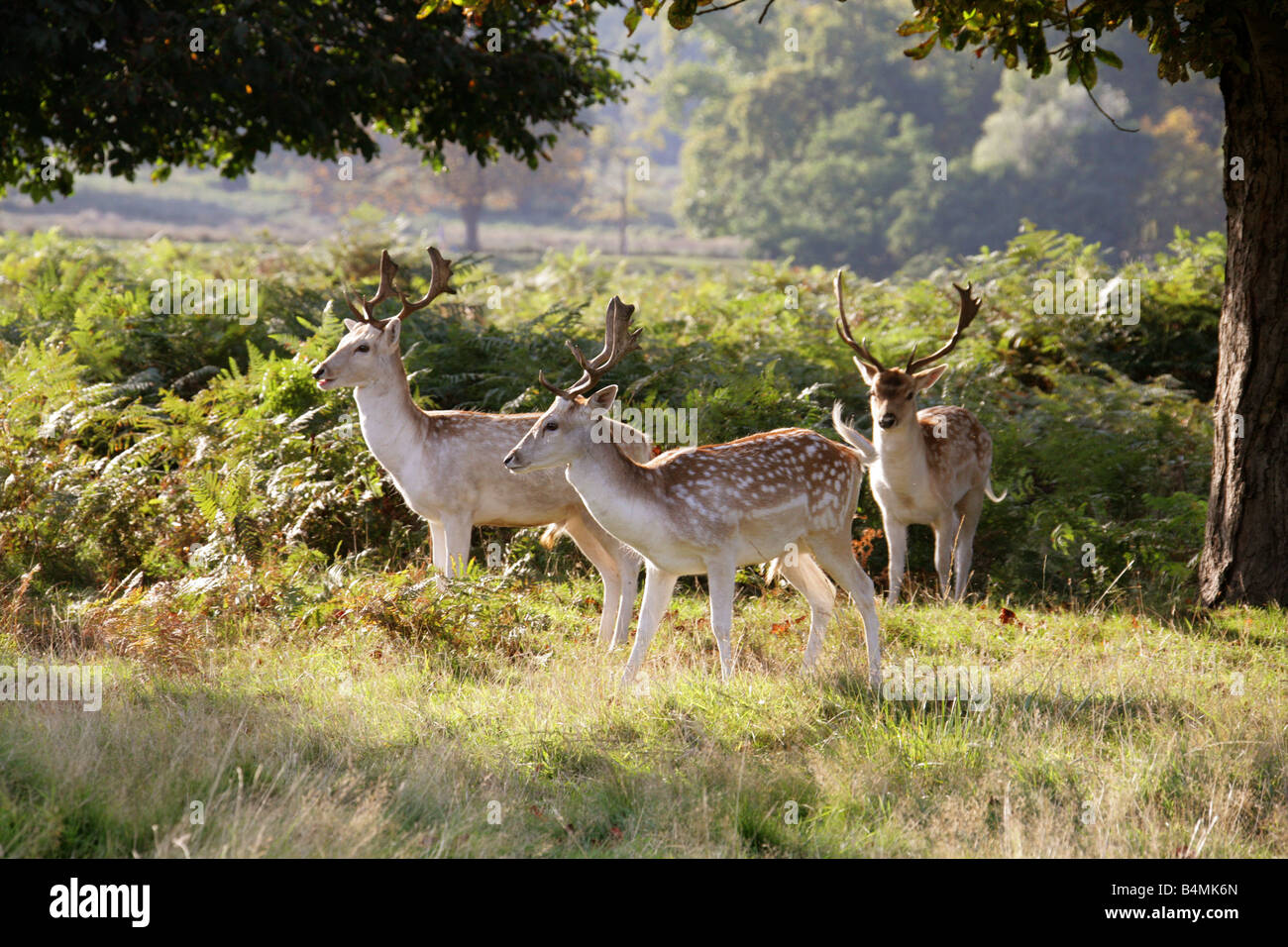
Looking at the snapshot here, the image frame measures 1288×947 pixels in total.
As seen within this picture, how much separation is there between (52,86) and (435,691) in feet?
21.7

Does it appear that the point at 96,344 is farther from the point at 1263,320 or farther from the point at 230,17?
the point at 1263,320

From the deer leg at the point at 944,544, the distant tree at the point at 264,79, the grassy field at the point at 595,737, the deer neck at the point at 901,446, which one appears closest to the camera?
the grassy field at the point at 595,737

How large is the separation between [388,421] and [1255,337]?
4765mm

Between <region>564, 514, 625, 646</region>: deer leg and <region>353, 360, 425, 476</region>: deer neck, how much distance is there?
1.00 meters

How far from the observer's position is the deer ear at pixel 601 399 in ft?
17.8

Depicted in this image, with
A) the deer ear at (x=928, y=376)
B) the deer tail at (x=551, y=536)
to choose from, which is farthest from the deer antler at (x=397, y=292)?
the deer ear at (x=928, y=376)

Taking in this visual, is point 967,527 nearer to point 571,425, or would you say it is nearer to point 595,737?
point 571,425

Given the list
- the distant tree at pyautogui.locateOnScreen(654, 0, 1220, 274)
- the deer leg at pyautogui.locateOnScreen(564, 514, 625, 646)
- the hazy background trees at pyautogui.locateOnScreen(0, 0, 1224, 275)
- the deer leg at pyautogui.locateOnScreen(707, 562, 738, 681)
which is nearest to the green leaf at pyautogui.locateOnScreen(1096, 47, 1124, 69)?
the deer leg at pyautogui.locateOnScreen(707, 562, 738, 681)

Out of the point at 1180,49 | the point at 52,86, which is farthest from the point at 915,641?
the point at 52,86

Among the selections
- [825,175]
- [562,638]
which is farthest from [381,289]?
[825,175]

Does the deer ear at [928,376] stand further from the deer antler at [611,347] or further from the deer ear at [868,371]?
the deer antler at [611,347]

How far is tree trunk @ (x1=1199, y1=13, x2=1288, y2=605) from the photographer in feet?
21.2

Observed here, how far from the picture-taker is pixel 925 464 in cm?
762

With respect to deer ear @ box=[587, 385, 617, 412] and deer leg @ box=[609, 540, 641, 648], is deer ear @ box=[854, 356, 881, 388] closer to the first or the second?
deer leg @ box=[609, 540, 641, 648]
